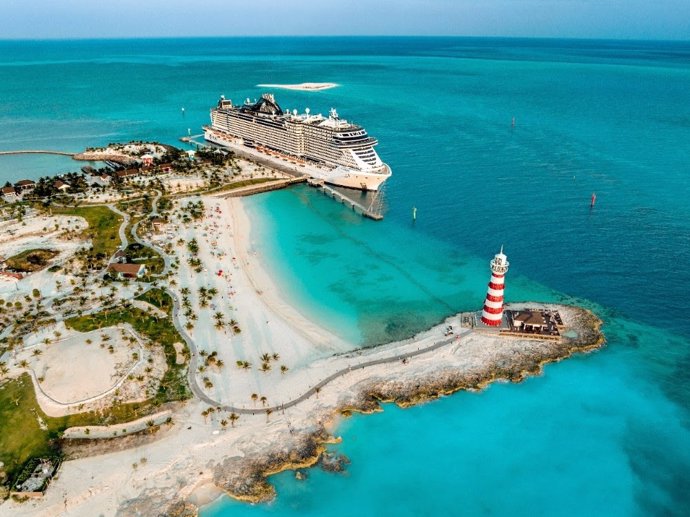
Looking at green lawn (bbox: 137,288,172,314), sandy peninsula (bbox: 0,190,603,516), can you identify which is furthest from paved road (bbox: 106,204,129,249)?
green lawn (bbox: 137,288,172,314)

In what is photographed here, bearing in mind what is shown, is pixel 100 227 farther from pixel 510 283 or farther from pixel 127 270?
pixel 510 283

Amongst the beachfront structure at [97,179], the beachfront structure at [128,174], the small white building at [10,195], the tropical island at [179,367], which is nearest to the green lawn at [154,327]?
the tropical island at [179,367]

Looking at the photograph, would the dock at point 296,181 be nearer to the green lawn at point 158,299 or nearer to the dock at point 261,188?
the dock at point 261,188

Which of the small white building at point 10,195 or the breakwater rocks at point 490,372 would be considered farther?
the small white building at point 10,195

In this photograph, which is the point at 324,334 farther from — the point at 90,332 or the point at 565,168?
the point at 565,168

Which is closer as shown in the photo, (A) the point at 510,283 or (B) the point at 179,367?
(B) the point at 179,367

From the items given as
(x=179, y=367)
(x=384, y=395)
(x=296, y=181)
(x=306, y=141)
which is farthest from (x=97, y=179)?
(x=384, y=395)
